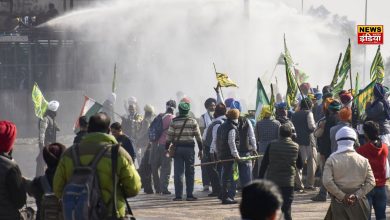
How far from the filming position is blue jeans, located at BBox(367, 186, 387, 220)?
11805 millimetres

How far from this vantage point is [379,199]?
11.8 m

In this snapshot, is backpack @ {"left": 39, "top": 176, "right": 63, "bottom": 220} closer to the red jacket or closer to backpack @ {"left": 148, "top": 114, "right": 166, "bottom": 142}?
the red jacket

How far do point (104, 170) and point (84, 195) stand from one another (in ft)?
0.81

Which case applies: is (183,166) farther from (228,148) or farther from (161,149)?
(161,149)

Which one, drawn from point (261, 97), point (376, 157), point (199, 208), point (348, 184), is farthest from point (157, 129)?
point (348, 184)

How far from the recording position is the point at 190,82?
38.2 meters

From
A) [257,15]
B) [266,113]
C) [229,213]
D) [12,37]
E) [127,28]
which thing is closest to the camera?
[229,213]

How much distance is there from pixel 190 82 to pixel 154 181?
20096mm

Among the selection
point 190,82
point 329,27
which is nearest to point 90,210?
point 190,82

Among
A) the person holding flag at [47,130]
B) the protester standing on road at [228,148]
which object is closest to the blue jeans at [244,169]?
the protester standing on road at [228,148]

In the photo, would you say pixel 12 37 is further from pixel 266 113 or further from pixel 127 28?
pixel 266 113

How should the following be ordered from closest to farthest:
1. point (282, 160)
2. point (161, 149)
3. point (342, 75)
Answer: point (282, 160)
point (161, 149)
point (342, 75)

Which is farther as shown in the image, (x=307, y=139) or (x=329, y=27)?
(x=329, y=27)

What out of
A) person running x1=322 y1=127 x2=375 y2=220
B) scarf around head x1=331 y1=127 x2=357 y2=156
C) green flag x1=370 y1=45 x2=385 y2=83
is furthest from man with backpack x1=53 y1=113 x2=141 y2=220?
green flag x1=370 y1=45 x2=385 y2=83
